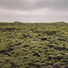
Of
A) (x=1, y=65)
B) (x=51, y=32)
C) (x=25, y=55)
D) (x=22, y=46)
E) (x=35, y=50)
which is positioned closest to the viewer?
(x=1, y=65)

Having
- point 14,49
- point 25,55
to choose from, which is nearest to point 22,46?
point 14,49

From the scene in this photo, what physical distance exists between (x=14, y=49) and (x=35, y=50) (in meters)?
3.19

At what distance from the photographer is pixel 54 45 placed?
24.3 m

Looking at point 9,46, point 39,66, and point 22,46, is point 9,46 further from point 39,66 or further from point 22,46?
point 39,66

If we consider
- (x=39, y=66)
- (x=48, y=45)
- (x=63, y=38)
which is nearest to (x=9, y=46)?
(x=48, y=45)

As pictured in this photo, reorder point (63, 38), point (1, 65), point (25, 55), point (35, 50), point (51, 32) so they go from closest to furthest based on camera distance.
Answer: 1. point (1, 65)
2. point (25, 55)
3. point (35, 50)
4. point (63, 38)
5. point (51, 32)

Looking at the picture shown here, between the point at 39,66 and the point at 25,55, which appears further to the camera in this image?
the point at 25,55

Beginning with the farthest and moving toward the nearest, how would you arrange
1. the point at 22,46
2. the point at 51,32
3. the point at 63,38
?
the point at 51,32, the point at 63,38, the point at 22,46

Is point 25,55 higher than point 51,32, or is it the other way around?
point 51,32

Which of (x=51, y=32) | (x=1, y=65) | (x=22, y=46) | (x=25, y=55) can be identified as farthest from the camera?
(x=51, y=32)

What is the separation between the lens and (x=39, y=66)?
17.8 m

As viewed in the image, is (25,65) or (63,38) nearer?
(25,65)

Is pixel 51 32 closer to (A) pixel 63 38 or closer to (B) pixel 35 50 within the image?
(A) pixel 63 38

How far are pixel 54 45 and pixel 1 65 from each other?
973 cm
